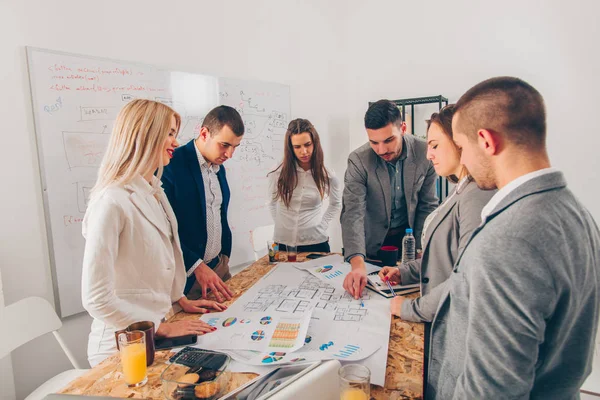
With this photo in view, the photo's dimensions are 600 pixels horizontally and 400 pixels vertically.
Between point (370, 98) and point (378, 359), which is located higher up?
point (370, 98)

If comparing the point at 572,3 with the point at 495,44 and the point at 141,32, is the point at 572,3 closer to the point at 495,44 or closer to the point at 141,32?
the point at 495,44

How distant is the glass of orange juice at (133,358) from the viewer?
960mm

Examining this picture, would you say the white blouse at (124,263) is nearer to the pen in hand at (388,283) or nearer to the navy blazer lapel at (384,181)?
the pen in hand at (388,283)

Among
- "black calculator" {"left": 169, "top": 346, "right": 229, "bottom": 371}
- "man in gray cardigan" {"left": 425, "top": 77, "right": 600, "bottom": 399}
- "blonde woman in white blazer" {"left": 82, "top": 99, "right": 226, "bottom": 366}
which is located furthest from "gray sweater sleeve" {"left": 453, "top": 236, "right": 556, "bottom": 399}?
"blonde woman in white blazer" {"left": 82, "top": 99, "right": 226, "bottom": 366}

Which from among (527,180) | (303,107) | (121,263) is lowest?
(121,263)

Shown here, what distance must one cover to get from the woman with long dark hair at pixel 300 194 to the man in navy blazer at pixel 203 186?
68 centimetres

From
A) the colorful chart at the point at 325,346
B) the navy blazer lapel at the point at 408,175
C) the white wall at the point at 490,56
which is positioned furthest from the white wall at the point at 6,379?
→ the white wall at the point at 490,56

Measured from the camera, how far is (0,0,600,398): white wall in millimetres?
1976

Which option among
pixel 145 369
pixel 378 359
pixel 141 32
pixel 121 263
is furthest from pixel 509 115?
pixel 141 32

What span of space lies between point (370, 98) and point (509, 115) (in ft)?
11.4

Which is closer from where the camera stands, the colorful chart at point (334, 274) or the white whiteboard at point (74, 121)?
the colorful chart at point (334, 274)

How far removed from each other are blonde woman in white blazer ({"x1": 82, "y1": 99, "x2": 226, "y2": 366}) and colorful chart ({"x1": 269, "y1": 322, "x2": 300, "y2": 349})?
23 cm

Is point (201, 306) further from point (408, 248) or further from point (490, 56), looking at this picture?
point (490, 56)

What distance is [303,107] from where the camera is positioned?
3.87 meters
